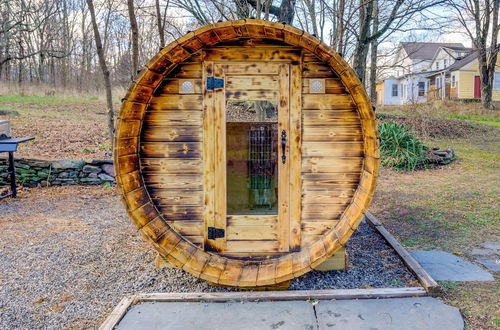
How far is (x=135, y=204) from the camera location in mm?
3398

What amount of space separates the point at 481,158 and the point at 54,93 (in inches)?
743

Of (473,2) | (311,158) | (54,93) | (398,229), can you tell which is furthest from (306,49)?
(473,2)

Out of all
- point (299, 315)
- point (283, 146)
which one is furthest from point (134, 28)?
point (299, 315)

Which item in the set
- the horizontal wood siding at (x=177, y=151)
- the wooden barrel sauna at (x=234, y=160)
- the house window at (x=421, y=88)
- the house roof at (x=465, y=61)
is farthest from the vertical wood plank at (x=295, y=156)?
the house window at (x=421, y=88)

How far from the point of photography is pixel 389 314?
2947 mm

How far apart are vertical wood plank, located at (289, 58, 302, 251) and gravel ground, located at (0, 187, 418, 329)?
0.49 metres

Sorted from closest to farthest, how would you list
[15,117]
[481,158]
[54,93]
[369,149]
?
1. [369,149]
2. [481,158]
3. [15,117]
4. [54,93]

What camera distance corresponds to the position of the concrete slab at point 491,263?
3.93 m

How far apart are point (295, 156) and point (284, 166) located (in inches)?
5.0

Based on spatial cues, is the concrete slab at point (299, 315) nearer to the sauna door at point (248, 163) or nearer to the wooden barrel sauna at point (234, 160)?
the wooden barrel sauna at point (234, 160)

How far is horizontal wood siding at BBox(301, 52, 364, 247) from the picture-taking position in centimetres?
344

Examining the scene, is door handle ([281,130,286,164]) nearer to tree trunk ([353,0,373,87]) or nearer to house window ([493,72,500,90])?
tree trunk ([353,0,373,87])

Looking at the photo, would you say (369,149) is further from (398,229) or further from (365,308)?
(398,229)

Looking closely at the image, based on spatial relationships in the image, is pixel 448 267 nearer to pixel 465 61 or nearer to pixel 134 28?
pixel 134 28
